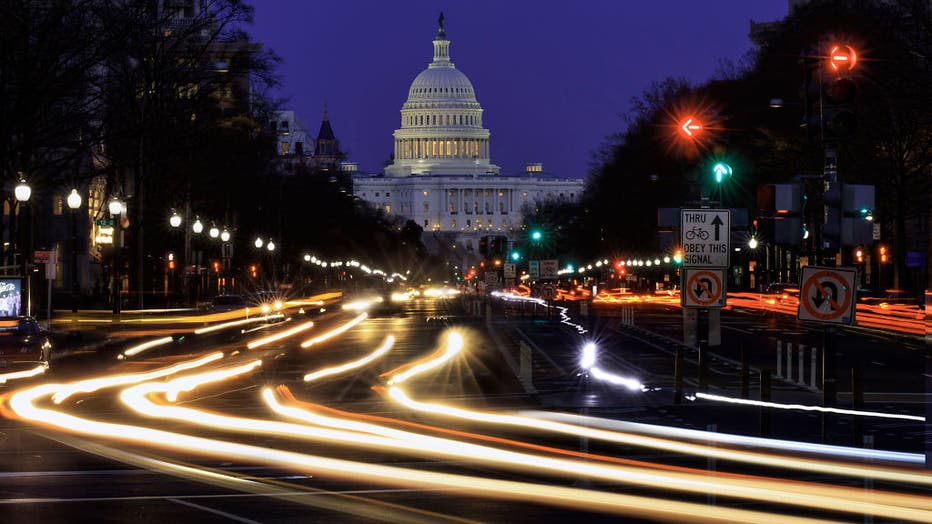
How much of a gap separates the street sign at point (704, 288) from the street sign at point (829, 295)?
5.95 metres

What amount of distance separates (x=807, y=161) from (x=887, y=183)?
3.68 meters

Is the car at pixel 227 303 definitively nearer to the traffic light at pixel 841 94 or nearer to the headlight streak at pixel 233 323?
the headlight streak at pixel 233 323

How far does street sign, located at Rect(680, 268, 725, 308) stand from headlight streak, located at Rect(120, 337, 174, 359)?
19585 millimetres

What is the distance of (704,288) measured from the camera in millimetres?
23938

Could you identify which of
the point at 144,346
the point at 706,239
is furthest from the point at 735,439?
the point at 144,346

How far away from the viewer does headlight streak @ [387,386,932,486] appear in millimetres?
15289

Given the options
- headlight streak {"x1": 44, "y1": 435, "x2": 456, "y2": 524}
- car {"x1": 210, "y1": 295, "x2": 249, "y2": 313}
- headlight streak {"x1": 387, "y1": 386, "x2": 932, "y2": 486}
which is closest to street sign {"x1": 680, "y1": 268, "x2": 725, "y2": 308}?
headlight streak {"x1": 387, "y1": 386, "x2": 932, "y2": 486}

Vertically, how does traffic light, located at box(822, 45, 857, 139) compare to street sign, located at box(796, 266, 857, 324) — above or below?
above

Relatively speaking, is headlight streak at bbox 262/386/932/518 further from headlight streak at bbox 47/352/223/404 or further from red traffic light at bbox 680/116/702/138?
red traffic light at bbox 680/116/702/138

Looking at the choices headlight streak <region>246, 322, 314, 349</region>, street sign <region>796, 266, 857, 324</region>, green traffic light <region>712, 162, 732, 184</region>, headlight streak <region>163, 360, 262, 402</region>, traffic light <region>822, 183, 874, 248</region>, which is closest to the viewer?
street sign <region>796, 266, 857, 324</region>

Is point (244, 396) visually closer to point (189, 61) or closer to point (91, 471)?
point (91, 471)

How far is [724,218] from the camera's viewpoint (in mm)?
23656

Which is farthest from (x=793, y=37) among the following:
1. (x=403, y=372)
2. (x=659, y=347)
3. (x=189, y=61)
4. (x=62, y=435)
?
(x=62, y=435)

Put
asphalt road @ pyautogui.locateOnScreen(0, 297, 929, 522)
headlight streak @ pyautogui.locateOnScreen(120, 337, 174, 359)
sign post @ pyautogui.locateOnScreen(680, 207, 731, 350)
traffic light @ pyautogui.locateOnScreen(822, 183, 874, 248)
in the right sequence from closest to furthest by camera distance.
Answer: asphalt road @ pyautogui.locateOnScreen(0, 297, 929, 522), traffic light @ pyautogui.locateOnScreen(822, 183, 874, 248), sign post @ pyautogui.locateOnScreen(680, 207, 731, 350), headlight streak @ pyautogui.locateOnScreen(120, 337, 174, 359)
